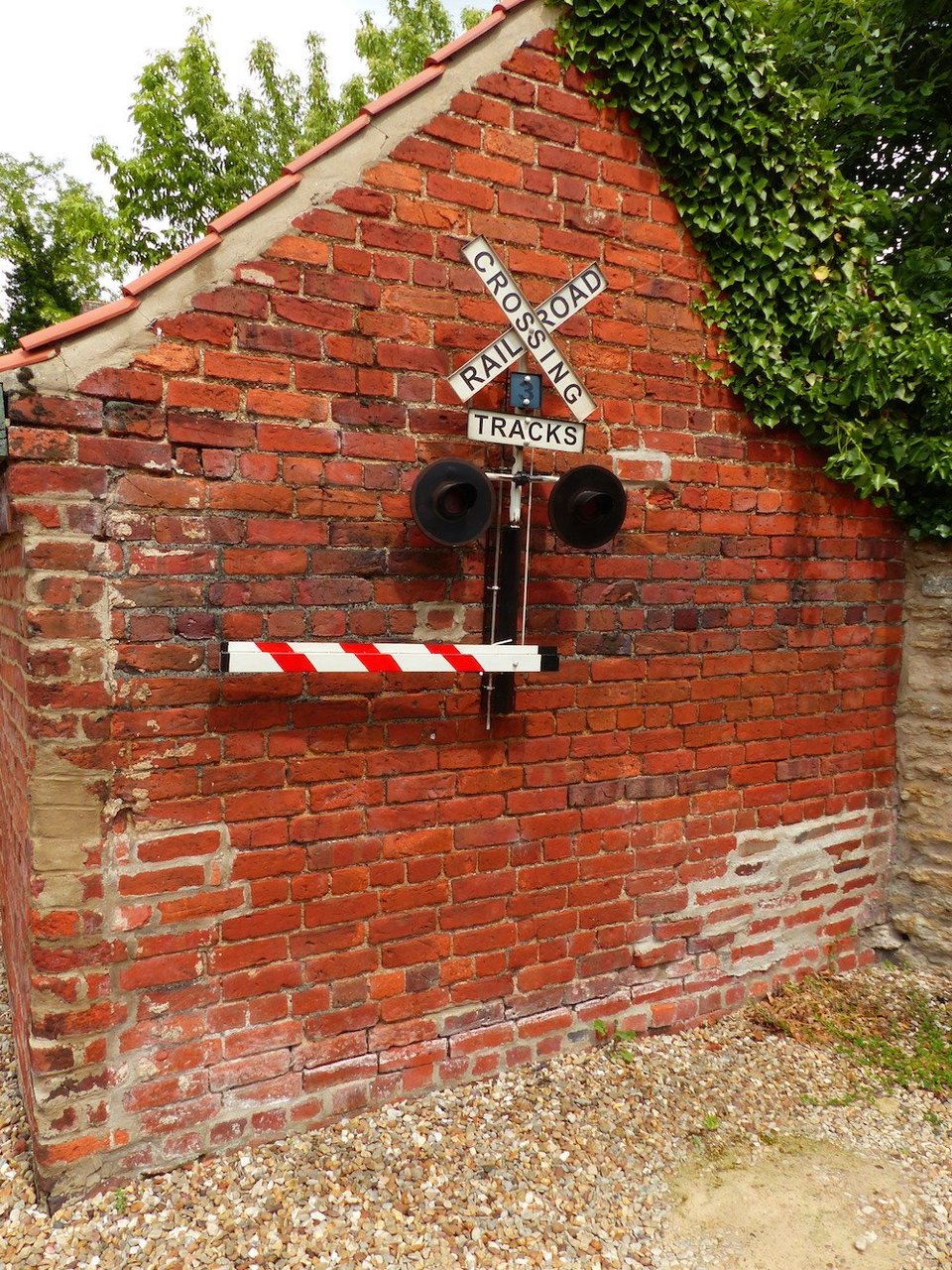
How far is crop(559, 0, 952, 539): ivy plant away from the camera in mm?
3127

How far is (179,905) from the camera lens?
2.53 meters

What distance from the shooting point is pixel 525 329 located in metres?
2.79

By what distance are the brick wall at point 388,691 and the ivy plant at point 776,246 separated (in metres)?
0.16

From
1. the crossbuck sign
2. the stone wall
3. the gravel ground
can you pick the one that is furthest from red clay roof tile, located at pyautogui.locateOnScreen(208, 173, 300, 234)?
the stone wall

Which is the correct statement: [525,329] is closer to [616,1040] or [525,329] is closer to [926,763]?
[616,1040]

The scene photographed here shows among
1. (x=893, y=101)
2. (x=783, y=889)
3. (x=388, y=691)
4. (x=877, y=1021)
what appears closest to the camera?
(x=388, y=691)

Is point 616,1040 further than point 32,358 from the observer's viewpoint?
Yes

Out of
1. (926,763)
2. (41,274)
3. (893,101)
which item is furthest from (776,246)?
(41,274)

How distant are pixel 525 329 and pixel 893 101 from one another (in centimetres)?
336

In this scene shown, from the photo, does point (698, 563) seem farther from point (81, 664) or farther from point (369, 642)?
point (81, 664)

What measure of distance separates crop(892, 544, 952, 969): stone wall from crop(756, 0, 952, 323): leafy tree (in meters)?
1.53

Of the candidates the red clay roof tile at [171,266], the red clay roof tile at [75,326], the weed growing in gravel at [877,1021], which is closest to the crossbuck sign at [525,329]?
the red clay roof tile at [171,266]

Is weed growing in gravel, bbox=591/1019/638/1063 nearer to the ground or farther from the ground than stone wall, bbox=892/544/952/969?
nearer to the ground

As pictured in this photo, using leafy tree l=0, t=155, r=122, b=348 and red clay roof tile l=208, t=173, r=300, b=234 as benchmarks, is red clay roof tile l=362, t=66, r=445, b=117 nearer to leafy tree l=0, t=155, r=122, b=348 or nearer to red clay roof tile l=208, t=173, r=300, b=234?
red clay roof tile l=208, t=173, r=300, b=234
